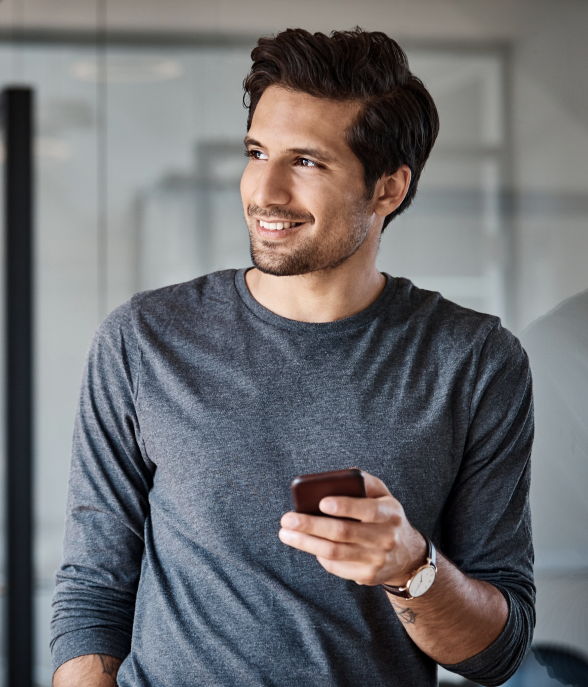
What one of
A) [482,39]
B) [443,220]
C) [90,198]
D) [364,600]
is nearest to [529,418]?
[364,600]

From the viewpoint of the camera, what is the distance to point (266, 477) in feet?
4.43

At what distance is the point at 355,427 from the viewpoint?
4.53 ft

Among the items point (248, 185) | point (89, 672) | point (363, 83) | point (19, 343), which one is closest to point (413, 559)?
point (89, 672)

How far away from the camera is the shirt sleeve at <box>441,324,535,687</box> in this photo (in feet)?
4.67

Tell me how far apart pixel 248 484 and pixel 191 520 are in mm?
115

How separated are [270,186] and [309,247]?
0.43ft

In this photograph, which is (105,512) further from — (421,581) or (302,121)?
(302,121)

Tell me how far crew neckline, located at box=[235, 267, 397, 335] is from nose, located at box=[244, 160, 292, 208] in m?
0.19

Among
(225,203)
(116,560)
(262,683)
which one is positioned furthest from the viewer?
(225,203)

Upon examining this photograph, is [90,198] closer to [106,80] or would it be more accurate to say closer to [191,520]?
[106,80]

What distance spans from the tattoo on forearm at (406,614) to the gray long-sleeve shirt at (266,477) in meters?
0.08

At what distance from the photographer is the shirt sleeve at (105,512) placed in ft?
4.56

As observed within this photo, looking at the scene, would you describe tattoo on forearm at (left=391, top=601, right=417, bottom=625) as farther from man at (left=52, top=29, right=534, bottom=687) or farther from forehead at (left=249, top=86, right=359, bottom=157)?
forehead at (left=249, top=86, right=359, bottom=157)

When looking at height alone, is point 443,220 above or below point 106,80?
below
